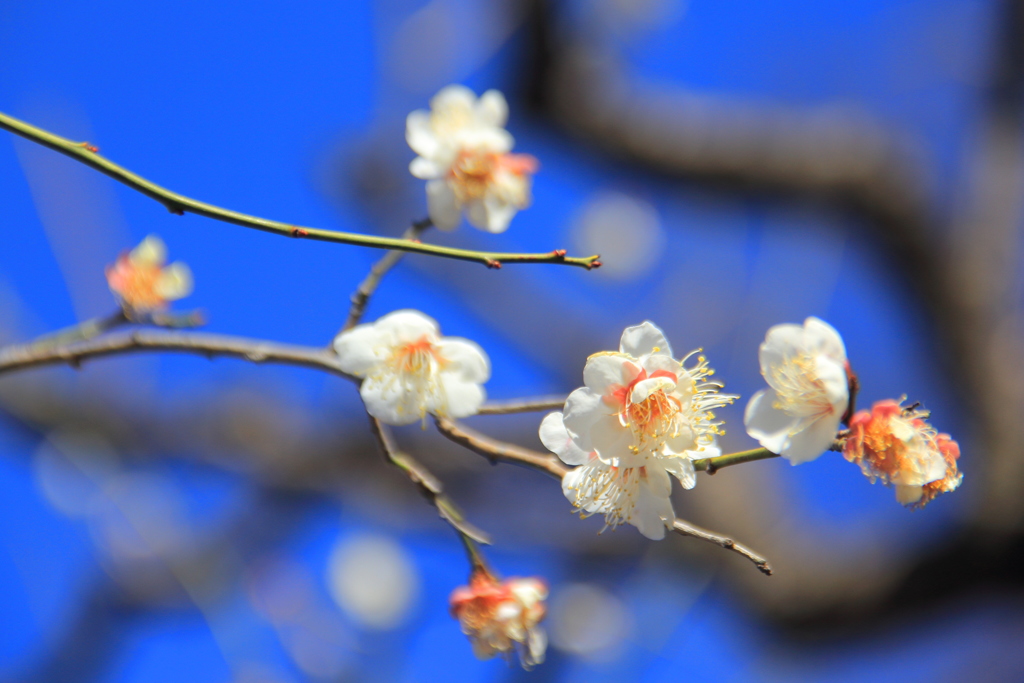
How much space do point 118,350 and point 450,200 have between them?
0.33 metres

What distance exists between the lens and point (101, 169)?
16.9 inches

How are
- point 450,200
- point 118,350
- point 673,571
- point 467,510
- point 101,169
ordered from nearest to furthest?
point 101,169, point 118,350, point 450,200, point 673,571, point 467,510

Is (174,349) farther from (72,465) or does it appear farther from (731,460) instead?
(72,465)

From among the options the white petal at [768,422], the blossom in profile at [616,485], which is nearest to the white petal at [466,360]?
the blossom in profile at [616,485]

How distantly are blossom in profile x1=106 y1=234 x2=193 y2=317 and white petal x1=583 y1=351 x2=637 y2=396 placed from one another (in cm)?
51

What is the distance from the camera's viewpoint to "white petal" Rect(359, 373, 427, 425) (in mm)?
522

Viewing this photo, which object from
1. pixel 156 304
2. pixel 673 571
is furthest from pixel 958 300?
pixel 156 304

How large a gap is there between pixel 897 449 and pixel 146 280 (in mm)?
766

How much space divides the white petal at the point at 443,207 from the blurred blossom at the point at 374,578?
3.76 m

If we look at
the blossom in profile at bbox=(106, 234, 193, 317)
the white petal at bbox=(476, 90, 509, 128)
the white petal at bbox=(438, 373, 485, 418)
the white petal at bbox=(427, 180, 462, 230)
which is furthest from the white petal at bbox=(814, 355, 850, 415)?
the blossom in profile at bbox=(106, 234, 193, 317)

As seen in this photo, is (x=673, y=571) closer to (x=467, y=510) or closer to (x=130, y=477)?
(x=467, y=510)

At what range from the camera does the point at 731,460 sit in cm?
42

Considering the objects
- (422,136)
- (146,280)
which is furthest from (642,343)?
(146,280)

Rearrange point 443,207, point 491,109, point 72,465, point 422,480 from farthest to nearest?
1. point 72,465
2. point 491,109
3. point 443,207
4. point 422,480
